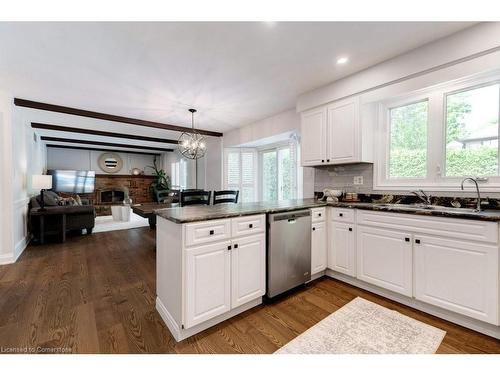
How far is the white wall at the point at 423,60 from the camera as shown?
1.81m

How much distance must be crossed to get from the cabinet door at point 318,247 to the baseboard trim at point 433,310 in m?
0.29

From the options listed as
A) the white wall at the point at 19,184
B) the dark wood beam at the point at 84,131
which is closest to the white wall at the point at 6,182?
the white wall at the point at 19,184

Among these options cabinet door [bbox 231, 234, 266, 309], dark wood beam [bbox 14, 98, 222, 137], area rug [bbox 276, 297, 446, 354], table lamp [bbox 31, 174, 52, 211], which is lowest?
area rug [bbox 276, 297, 446, 354]

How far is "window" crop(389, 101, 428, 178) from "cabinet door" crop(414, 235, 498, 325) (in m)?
0.95

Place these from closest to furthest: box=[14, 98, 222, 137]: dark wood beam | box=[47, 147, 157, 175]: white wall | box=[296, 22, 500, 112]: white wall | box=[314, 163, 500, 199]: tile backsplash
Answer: box=[296, 22, 500, 112]: white wall, box=[314, 163, 500, 199]: tile backsplash, box=[14, 98, 222, 137]: dark wood beam, box=[47, 147, 157, 175]: white wall

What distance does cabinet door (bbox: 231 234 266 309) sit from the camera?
187 cm

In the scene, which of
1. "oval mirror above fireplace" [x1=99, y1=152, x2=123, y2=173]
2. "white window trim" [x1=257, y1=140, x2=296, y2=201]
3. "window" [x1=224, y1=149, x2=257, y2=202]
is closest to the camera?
"white window trim" [x1=257, y1=140, x2=296, y2=201]

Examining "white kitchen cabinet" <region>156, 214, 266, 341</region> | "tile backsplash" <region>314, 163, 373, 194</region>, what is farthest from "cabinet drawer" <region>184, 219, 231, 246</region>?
"tile backsplash" <region>314, 163, 373, 194</region>

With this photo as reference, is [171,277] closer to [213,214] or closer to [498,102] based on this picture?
[213,214]

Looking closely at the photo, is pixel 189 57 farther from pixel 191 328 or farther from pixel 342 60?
pixel 191 328

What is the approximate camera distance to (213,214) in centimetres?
176

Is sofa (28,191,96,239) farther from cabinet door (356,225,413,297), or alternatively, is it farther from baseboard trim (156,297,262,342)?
cabinet door (356,225,413,297)

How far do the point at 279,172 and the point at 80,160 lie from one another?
26.0 ft
